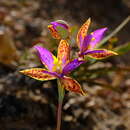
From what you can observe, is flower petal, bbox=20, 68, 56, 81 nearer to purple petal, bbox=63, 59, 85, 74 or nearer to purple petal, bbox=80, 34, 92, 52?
purple petal, bbox=63, 59, 85, 74

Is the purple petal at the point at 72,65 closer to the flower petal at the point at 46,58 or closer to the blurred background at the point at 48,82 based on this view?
the flower petal at the point at 46,58

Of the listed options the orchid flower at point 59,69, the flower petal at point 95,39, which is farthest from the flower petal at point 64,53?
the flower petal at point 95,39

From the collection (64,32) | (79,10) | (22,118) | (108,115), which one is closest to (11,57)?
(22,118)

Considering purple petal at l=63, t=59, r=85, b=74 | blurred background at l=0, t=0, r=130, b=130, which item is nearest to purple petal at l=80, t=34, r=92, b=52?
purple petal at l=63, t=59, r=85, b=74

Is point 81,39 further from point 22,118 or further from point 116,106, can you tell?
point 116,106

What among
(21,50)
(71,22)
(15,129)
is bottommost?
(15,129)
